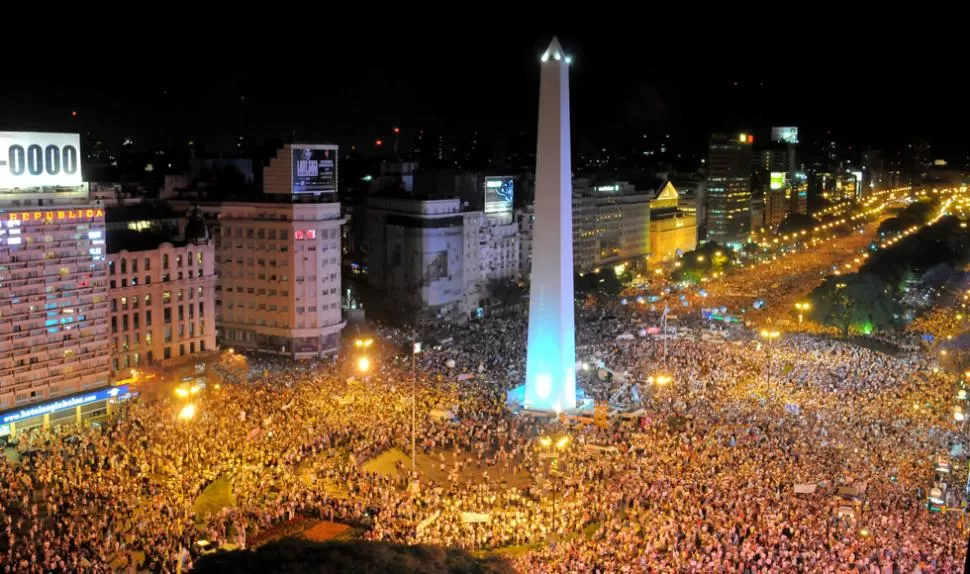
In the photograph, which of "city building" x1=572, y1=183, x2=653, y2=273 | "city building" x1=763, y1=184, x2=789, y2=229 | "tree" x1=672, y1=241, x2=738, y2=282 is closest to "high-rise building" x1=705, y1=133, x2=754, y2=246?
"city building" x1=763, y1=184, x2=789, y2=229

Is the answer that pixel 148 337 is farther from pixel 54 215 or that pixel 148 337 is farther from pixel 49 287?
pixel 54 215

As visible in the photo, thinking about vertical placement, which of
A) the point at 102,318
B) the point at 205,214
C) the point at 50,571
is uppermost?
the point at 205,214

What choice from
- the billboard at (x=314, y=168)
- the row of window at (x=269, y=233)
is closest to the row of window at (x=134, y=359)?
the row of window at (x=269, y=233)

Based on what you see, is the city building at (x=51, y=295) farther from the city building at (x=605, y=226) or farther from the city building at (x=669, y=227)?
the city building at (x=669, y=227)

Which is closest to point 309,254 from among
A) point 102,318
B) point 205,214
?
point 205,214

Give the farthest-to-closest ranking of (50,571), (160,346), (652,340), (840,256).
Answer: (840,256) → (652,340) → (160,346) → (50,571)

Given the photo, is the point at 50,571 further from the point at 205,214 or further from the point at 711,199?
the point at 711,199

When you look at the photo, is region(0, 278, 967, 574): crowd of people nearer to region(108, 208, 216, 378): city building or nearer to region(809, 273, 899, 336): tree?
region(108, 208, 216, 378): city building
